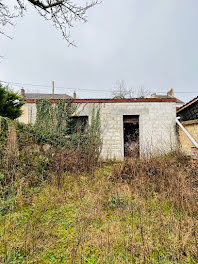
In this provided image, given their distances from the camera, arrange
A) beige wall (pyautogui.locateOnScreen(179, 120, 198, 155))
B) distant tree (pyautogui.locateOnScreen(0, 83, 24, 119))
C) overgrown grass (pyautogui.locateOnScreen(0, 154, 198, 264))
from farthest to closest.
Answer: distant tree (pyautogui.locateOnScreen(0, 83, 24, 119)) → beige wall (pyautogui.locateOnScreen(179, 120, 198, 155)) → overgrown grass (pyautogui.locateOnScreen(0, 154, 198, 264))

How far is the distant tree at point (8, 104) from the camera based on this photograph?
6113mm

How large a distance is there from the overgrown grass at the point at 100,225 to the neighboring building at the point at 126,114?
350 cm

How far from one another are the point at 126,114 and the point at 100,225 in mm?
5851

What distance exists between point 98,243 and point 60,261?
497mm

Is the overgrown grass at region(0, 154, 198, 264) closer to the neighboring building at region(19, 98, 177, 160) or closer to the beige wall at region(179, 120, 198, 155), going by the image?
the beige wall at region(179, 120, 198, 155)

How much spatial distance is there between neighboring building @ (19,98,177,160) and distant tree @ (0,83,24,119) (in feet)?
2.00

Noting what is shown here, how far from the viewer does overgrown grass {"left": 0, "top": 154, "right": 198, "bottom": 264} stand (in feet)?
5.25

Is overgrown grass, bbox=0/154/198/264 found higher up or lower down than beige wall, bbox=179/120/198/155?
lower down

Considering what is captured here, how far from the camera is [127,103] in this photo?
724 centimetres

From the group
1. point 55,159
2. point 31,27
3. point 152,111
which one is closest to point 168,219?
point 55,159

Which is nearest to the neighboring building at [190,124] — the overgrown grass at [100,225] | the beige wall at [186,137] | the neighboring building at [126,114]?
the beige wall at [186,137]

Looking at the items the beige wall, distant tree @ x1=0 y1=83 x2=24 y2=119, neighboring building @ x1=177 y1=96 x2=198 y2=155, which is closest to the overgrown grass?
the beige wall

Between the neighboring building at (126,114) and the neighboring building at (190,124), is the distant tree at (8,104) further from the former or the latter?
the neighboring building at (190,124)

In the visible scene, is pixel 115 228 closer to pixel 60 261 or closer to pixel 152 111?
pixel 60 261
